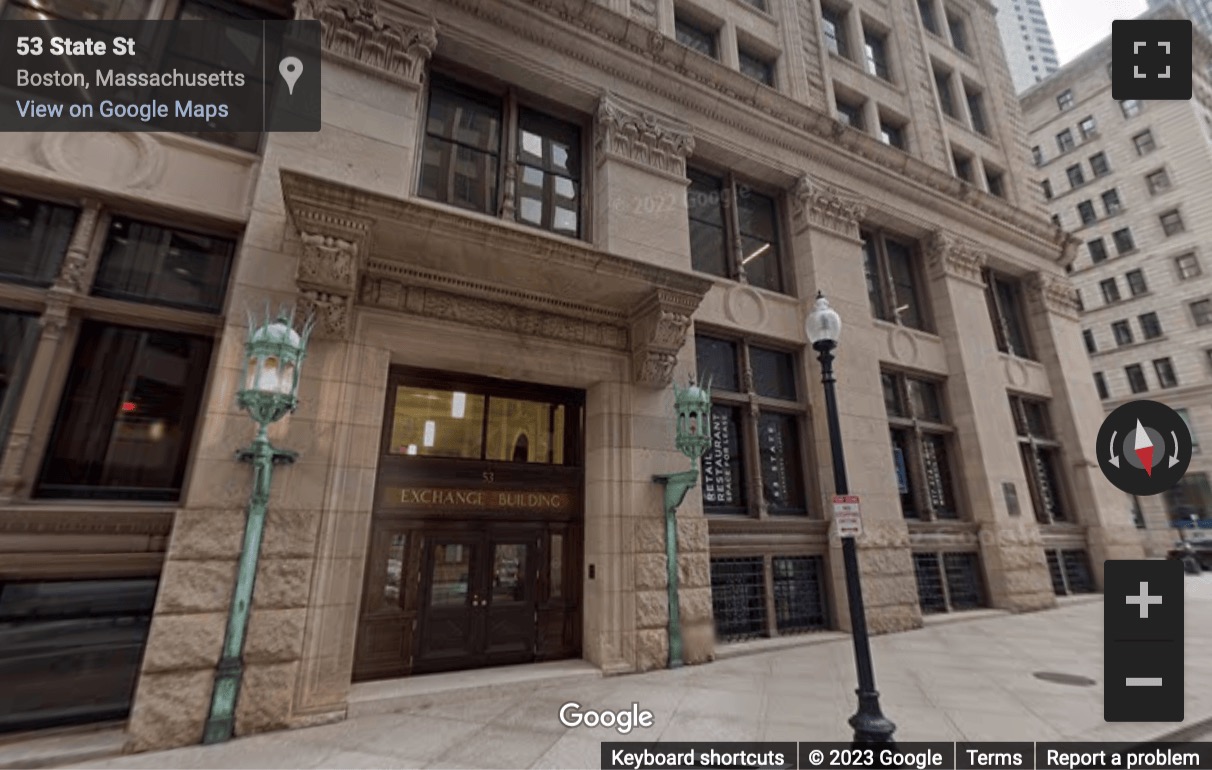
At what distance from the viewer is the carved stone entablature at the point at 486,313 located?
7.78 meters

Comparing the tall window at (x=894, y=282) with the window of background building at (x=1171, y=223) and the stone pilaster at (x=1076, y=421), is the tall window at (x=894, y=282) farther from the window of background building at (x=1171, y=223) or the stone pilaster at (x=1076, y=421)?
the window of background building at (x=1171, y=223)

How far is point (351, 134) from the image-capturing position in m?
7.92

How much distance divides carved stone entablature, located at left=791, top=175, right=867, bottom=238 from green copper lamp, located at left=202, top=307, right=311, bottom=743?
11325 millimetres

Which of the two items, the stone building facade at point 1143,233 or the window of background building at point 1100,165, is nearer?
the stone building facade at point 1143,233

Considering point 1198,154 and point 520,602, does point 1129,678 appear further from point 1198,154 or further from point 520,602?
point 1198,154

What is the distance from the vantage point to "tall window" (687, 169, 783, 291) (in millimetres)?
11797

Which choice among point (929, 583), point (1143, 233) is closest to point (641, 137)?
point (929, 583)

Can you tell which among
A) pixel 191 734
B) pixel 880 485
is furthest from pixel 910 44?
pixel 191 734

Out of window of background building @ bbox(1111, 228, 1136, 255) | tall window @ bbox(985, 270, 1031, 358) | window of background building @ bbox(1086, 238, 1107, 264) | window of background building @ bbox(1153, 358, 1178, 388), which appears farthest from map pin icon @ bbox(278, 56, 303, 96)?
window of background building @ bbox(1086, 238, 1107, 264)

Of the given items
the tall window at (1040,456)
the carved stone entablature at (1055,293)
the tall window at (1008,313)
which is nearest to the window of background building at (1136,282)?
the carved stone entablature at (1055,293)

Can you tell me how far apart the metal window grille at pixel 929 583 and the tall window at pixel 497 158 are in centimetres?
1120

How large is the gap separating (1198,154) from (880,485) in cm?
4646

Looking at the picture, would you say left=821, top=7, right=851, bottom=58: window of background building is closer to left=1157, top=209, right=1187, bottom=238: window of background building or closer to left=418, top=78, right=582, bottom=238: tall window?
left=418, top=78, right=582, bottom=238: tall window

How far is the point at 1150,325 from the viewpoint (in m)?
37.6
